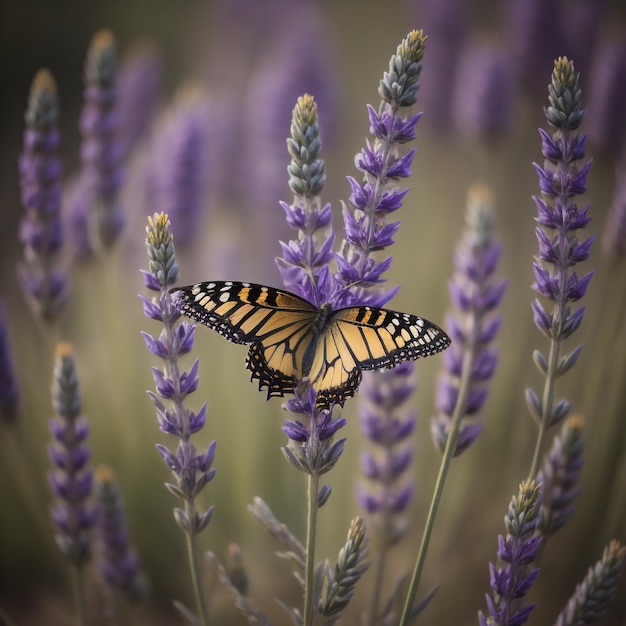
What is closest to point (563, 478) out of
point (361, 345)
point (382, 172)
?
point (361, 345)

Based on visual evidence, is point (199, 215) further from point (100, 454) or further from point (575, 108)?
point (575, 108)

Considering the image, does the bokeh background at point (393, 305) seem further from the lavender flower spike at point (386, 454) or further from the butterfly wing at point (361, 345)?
the butterfly wing at point (361, 345)

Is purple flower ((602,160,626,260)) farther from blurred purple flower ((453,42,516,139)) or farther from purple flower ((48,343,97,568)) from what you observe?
purple flower ((48,343,97,568))

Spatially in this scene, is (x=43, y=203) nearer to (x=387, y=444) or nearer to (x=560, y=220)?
(x=387, y=444)

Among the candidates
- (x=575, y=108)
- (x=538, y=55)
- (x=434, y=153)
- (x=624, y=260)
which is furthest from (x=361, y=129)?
(x=575, y=108)

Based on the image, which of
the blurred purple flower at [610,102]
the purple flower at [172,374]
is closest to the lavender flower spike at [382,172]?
the purple flower at [172,374]

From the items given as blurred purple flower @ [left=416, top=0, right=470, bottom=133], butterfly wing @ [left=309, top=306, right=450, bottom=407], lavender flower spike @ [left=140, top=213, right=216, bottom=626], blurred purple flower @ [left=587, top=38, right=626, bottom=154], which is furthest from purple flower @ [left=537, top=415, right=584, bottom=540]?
blurred purple flower @ [left=416, top=0, right=470, bottom=133]
